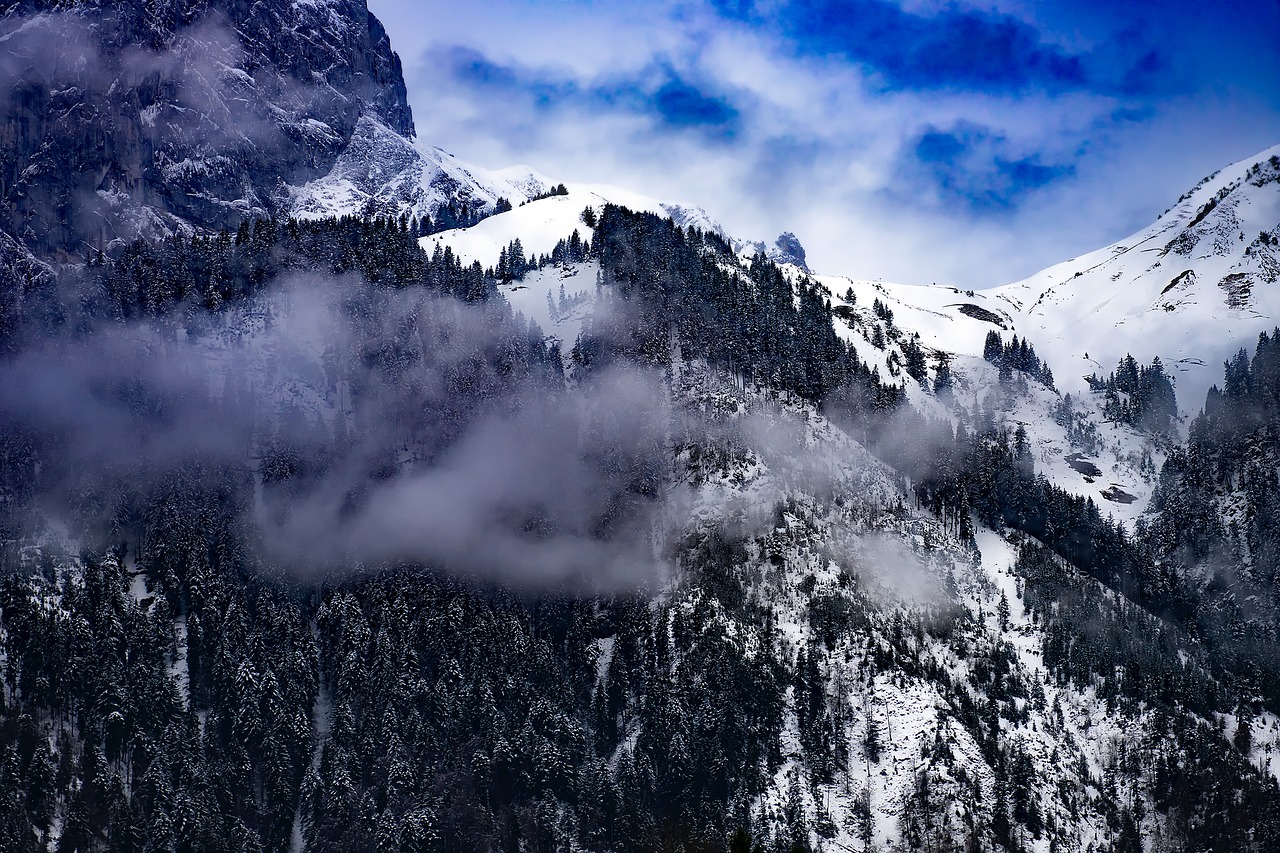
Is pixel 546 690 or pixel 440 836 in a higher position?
pixel 546 690

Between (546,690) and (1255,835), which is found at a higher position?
(546,690)

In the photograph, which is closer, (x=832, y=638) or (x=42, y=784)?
(x=42, y=784)

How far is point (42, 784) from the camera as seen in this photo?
148m

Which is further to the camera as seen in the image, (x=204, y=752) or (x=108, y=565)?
(x=108, y=565)

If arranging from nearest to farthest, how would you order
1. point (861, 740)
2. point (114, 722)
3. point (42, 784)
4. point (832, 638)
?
1. point (42, 784)
2. point (114, 722)
3. point (861, 740)
4. point (832, 638)

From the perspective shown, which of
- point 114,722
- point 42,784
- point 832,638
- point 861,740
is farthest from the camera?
point 832,638

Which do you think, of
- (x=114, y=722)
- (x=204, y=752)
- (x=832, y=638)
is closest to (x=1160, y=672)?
(x=832, y=638)

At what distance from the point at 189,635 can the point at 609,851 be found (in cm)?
8825

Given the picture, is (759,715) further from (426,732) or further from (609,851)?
(426,732)

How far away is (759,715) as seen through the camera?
6934 inches

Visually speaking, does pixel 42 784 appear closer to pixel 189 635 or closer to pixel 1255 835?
pixel 189 635

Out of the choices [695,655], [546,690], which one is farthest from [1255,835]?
[546,690]

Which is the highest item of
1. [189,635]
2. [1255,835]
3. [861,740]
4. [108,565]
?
[108,565]

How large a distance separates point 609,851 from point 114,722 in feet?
271
